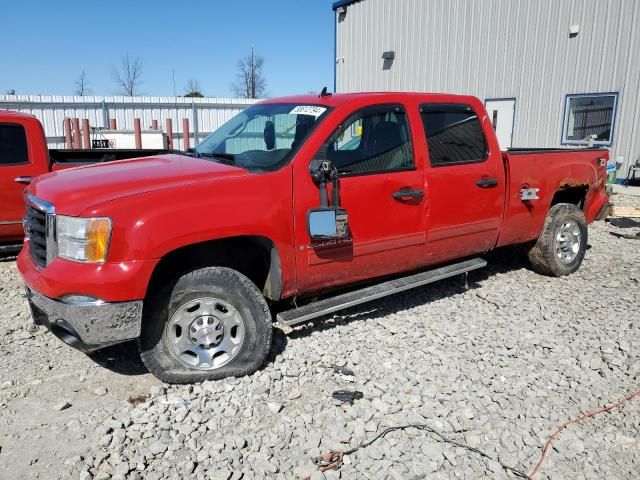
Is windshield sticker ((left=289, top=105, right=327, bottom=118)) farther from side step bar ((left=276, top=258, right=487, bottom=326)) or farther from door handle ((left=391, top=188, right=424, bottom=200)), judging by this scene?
side step bar ((left=276, top=258, right=487, bottom=326))

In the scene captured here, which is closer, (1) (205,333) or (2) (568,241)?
(1) (205,333)

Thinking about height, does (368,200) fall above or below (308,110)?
below

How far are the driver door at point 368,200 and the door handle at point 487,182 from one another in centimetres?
75

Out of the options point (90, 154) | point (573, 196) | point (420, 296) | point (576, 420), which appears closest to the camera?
point (576, 420)

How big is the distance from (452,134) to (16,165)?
16.2 feet

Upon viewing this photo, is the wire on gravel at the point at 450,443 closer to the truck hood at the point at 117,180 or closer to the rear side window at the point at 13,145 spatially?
the truck hood at the point at 117,180

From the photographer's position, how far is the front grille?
11.1 ft

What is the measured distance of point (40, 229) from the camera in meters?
3.40

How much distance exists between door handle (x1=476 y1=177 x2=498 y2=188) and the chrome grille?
139 inches

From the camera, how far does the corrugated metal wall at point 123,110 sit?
20.8m

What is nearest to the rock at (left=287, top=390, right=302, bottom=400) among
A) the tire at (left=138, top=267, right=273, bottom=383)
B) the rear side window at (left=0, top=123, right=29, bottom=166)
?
the tire at (left=138, top=267, right=273, bottom=383)

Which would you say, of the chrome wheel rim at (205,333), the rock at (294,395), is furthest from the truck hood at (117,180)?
the rock at (294,395)

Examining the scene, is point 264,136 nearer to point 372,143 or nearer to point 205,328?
point 372,143

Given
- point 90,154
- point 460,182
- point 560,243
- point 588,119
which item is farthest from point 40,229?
point 588,119
